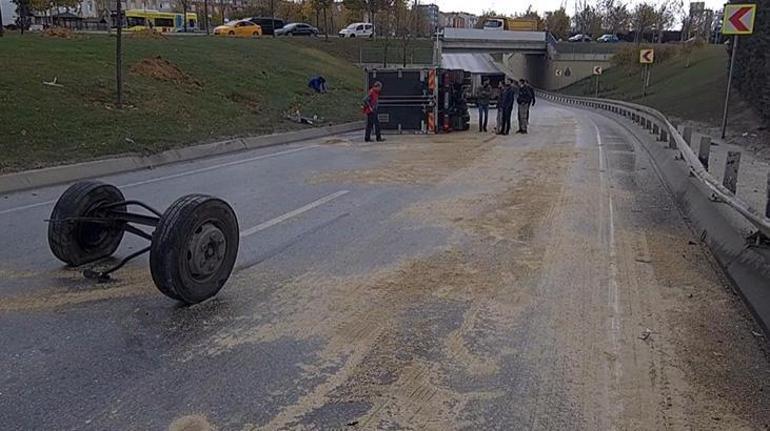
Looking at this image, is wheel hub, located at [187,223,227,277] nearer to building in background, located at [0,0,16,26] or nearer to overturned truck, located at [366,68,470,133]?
overturned truck, located at [366,68,470,133]

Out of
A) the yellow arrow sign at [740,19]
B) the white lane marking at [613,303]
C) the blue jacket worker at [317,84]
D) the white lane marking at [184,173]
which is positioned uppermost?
the yellow arrow sign at [740,19]

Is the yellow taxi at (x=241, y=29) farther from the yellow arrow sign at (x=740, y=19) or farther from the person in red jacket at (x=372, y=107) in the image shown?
the yellow arrow sign at (x=740, y=19)

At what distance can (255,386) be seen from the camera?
3928 mm

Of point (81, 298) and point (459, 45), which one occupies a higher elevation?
point (459, 45)

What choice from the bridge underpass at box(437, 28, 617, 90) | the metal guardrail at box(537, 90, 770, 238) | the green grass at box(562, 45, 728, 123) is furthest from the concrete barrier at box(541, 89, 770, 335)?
the bridge underpass at box(437, 28, 617, 90)

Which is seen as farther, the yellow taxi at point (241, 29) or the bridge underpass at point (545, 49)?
the bridge underpass at point (545, 49)

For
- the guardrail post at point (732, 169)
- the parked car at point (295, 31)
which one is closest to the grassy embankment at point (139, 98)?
the guardrail post at point (732, 169)

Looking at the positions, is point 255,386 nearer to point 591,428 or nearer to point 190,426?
point 190,426

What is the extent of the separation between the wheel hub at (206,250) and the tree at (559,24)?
100947 millimetres

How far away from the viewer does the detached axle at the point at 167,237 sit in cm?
490

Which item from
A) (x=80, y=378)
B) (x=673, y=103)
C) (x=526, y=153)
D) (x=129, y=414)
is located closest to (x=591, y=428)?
(x=129, y=414)

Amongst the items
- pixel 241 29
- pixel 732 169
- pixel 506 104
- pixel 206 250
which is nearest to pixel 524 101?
pixel 506 104

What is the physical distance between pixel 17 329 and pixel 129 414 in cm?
172

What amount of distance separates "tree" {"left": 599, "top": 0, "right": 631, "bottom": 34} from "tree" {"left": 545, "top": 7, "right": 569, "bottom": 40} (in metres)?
5.98
